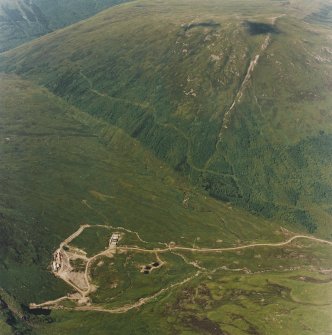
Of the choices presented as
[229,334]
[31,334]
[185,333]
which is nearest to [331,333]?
[229,334]

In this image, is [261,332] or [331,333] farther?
[261,332]

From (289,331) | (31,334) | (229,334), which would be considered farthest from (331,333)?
(31,334)

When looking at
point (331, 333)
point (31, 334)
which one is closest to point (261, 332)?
point (331, 333)

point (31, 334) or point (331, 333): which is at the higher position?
point (31, 334)

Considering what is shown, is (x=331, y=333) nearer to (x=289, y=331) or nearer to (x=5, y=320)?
(x=289, y=331)

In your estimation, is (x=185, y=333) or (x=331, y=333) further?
(x=185, y=333)

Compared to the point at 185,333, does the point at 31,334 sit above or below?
above

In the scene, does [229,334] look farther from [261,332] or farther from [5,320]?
[5,320]

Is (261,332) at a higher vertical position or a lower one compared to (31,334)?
lower
